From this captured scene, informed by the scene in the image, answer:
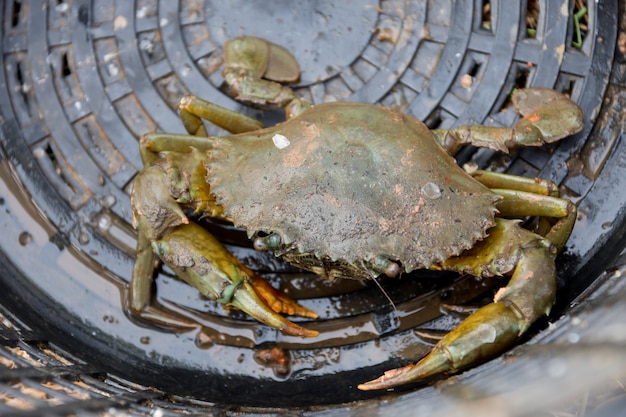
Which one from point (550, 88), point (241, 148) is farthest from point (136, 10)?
point (550, 88)

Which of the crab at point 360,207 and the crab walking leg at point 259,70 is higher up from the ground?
the crab walking leg at point 259,70

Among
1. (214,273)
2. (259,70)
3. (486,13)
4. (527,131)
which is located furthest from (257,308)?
(486,13)

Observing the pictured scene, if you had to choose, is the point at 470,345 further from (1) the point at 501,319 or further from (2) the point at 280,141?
(2) the point at 280,141

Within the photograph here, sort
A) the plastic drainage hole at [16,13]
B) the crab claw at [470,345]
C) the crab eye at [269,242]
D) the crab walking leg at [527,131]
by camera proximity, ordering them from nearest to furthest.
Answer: the crab claw at [470,345] → the crab eye at [269,242] → the crab walking leg at [527,131] → the plastic drainage hole at [16,13]

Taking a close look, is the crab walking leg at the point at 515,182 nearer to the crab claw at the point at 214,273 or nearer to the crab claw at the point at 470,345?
the crab claw at the point at 470,345

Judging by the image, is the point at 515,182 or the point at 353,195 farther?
the point at 515,182

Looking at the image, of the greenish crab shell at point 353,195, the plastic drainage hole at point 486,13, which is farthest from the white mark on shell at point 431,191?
the plastic drainage hole at point 486,13

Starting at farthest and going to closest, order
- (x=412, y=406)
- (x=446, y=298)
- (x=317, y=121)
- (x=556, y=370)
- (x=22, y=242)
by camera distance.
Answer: (x=22, y=242) → (x=446, y=298) → (x=317, y=121) → (x=412, y=406) → (x=556, y=370)

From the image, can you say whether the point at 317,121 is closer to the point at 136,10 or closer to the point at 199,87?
the point at 199,87
